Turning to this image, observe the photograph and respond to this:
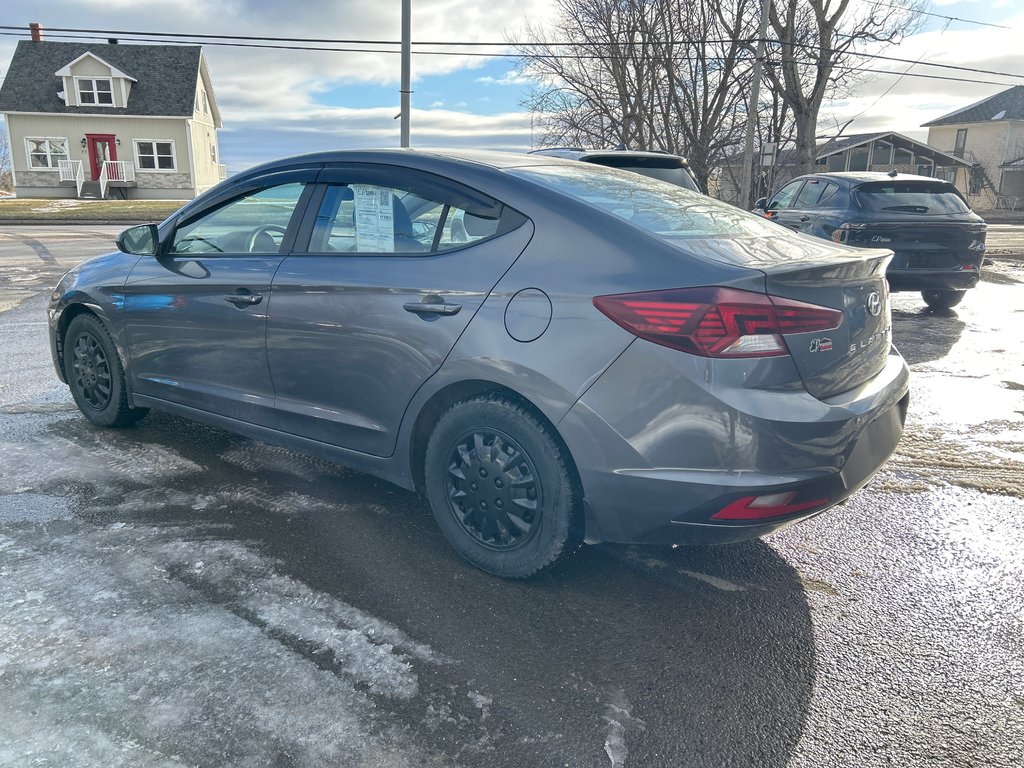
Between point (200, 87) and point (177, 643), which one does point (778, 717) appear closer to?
point (177, 643)

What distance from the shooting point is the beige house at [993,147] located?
5278 centimetres

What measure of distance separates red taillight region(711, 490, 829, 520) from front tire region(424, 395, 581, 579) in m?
0.54

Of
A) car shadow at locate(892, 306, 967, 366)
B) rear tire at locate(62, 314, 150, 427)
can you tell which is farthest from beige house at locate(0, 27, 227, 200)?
car shadow at locate(892, 306, 967, 366)

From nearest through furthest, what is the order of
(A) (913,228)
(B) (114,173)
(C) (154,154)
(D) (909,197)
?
1. (A) (913,228)
2. (D) (909,197)
3. (B) (114,173)
4. (C) (154,154)

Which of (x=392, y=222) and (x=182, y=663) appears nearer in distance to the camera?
(x=182, y=663)

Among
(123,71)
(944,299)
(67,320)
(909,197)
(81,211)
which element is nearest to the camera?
(67,320)

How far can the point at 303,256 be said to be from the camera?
12.0 ft

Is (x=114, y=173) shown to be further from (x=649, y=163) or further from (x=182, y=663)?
(x=182, y=663)

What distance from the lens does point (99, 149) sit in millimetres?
37938

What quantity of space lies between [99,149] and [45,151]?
2.45 m

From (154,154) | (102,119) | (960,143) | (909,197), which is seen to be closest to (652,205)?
(909,197)

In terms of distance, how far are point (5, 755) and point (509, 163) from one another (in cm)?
272

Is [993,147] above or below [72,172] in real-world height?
above

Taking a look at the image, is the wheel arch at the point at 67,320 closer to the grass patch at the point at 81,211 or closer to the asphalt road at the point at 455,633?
the asphalt road at the point at 455,633
